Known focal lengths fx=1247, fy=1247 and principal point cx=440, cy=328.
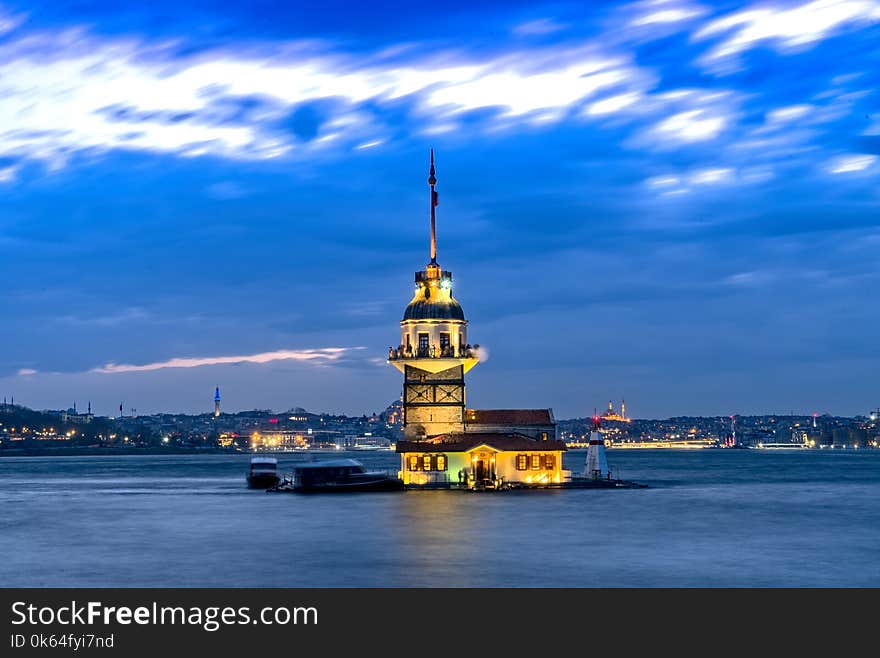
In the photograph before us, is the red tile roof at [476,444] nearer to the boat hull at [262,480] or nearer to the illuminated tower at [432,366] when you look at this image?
the illuminated tower at [432,366]

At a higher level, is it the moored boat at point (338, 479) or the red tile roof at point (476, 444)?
the red tile roof at point (476, 444)

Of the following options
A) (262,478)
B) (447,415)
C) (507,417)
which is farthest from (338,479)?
(262,478)

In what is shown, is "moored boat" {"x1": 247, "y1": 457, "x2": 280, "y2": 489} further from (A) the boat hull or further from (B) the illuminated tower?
(B) the illuminated tower

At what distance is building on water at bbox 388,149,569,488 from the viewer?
302 ft

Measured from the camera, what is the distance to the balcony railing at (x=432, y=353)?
9662cm

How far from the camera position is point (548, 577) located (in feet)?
154

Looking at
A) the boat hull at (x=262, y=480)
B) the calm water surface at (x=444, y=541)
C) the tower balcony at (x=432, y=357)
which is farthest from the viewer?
the boat hull at (x=262, y=480)

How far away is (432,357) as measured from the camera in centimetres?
9638

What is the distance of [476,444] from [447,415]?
624cm

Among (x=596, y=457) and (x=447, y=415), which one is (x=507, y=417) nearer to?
(x=447, y=415)

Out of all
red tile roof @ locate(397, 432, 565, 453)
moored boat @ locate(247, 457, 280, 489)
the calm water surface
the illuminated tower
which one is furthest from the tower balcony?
moored boat @ locate(247, 457, 280, 489)

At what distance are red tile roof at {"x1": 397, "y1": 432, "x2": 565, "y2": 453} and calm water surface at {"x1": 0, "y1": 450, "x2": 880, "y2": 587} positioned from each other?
368cm

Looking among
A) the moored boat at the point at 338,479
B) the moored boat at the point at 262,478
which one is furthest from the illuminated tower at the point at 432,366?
the moored boat at the point at 262,478
